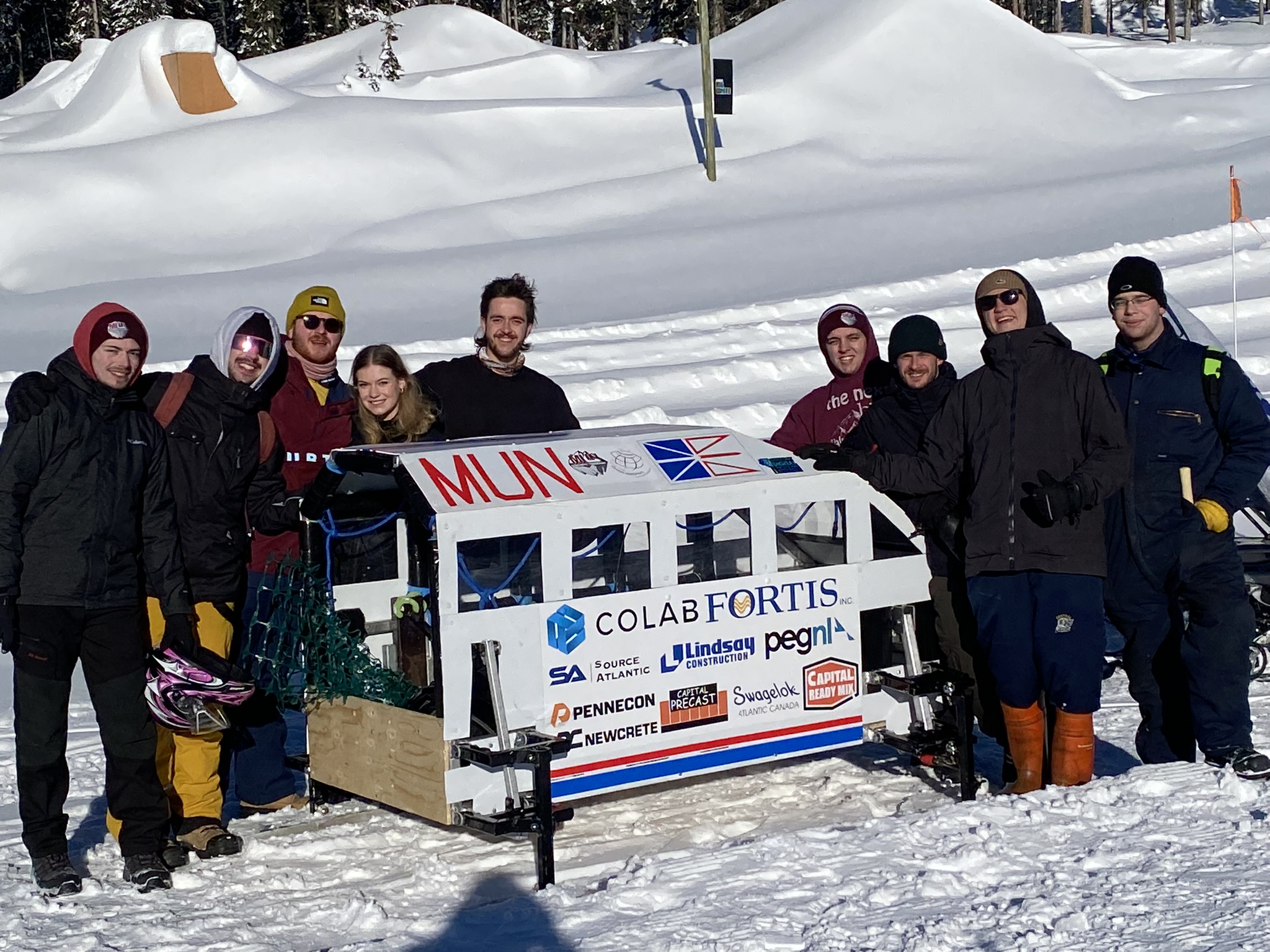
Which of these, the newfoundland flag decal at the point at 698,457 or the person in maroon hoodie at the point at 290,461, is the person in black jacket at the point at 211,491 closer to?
the person in maroon hoodie at the point at 290,461

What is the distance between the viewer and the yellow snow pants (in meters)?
5.36

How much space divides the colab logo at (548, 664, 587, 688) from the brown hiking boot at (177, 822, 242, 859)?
4.66 ft

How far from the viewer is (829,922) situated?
13.6 feet

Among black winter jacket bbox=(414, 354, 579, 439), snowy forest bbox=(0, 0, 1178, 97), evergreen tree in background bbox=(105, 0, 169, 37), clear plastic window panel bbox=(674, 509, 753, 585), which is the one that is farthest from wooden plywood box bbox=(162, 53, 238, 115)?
clear plastic window panel bbox=(674, 509, 753, 585)

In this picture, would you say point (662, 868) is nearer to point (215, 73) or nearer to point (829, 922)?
point (829, 922)

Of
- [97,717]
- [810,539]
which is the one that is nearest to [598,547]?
[810,539]

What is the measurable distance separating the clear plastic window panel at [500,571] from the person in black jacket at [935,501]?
156cm

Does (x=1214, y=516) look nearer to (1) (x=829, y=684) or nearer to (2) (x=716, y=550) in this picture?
(1) (x=829, y=684)

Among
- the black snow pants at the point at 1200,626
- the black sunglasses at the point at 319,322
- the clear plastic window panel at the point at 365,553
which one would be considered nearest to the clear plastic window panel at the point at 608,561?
the clear plastic window panel at the point at 365,553

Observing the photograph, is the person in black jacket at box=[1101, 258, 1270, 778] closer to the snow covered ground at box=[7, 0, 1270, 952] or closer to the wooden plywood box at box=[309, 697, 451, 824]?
the snow covered ground at box=[7, 0, 1270, 952]

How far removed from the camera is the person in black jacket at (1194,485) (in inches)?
209

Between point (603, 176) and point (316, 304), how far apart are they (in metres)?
20.3

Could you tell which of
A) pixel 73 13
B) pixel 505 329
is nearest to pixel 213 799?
pixel 505 329

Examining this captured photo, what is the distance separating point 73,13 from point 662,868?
176ft
